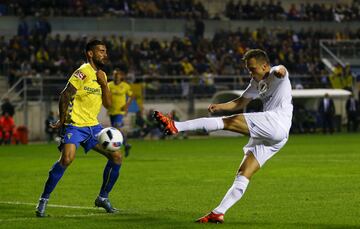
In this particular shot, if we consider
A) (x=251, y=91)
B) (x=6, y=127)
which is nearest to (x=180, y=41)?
(x=6, y=127)

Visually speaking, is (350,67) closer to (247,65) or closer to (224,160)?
(224,160)

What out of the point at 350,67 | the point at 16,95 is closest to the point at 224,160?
the point at 16,95

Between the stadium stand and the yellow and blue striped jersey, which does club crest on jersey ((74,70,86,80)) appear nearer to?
the yellow and blue striped jersey

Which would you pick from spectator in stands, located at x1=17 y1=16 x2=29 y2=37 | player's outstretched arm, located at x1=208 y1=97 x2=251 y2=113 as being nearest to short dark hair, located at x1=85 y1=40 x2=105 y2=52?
player's outstretched arm, located at x1=208 y1=97 x2=251 y2=113

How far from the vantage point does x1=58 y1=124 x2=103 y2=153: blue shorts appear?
44.4 feet

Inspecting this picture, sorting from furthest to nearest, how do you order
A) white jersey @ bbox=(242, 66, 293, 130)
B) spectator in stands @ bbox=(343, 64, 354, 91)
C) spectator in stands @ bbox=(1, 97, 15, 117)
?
spectator in stands @ bbox=(343, 64, 354, 91)
spectator in stands @ bbox=(1, 97, 15, 117)
white jersey @ bbox=(242, 66, 293, 130)

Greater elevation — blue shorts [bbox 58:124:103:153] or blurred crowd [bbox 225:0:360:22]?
blurred crowd [bbox 225:0:360:22]

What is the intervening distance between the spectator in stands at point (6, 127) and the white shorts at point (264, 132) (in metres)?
27.6

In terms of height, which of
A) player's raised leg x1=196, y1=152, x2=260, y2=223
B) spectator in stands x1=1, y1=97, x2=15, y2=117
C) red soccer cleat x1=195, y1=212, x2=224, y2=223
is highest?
player's raised leg x1=196, y1=152, x2=260, y2=223

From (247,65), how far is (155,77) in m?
33.5

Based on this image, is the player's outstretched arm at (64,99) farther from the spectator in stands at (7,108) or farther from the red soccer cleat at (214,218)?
the spectator in stands at (7,108)

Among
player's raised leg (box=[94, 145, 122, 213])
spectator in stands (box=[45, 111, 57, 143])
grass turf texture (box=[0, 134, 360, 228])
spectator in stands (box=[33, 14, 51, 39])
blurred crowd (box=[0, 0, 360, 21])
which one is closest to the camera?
grass turf texture (box=[0, 134, 360, 228])

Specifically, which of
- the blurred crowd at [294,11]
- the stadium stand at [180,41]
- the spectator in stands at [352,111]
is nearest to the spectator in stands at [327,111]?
the spectator in stands at [352,111]

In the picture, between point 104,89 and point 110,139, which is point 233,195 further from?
point 104,89
